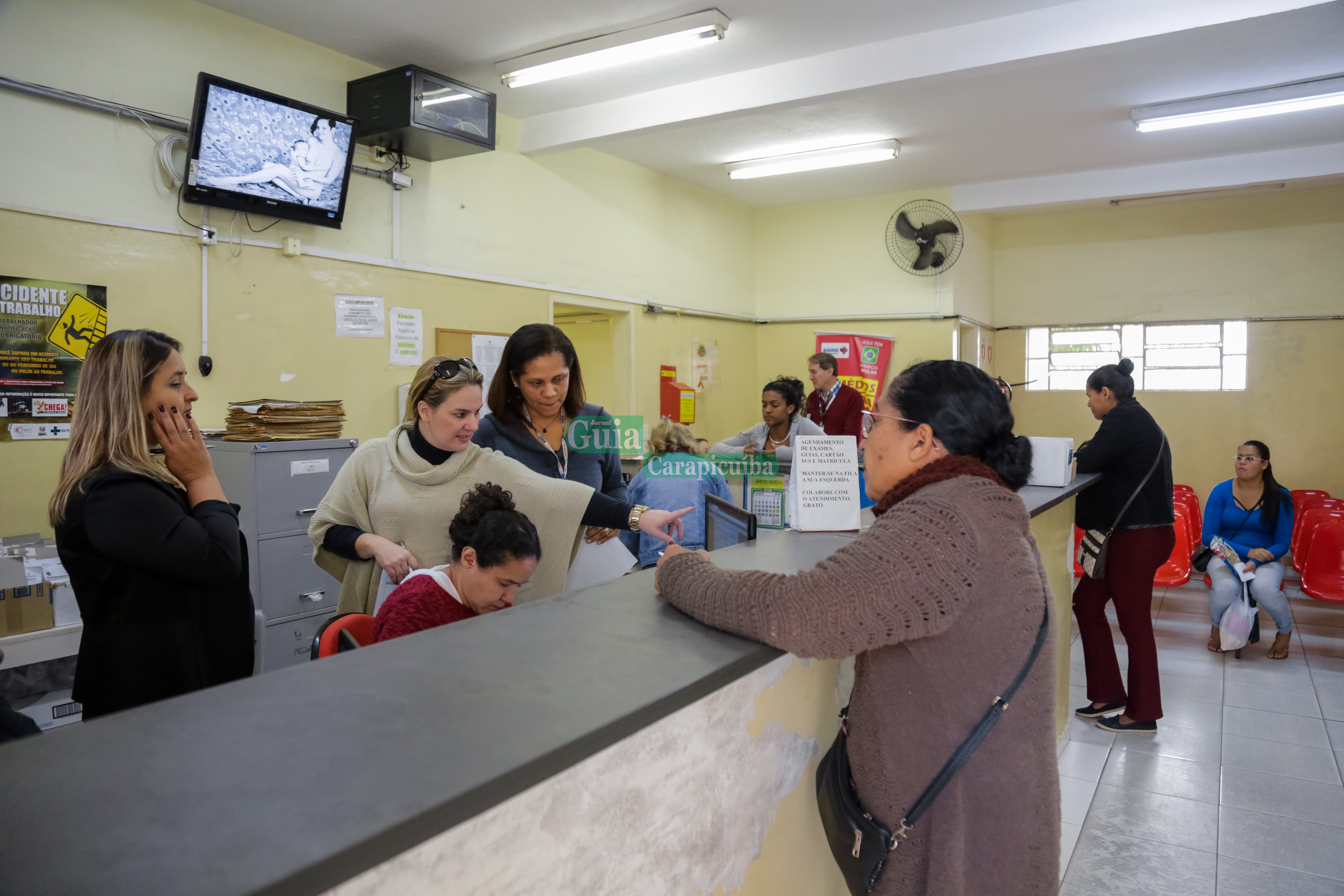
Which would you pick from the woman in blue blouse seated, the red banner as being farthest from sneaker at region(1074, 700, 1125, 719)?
the red banner

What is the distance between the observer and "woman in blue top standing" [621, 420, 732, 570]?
3238 millimetres

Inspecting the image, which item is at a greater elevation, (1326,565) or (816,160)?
(816,160)

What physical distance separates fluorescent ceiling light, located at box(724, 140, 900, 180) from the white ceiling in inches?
3.8

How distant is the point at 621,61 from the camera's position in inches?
175

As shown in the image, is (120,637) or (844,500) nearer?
(120,637)

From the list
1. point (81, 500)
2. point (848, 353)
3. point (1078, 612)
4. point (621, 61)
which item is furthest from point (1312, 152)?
point (81, 500)

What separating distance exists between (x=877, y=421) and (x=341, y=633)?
1147 mm

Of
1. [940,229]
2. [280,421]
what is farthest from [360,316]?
[940,229]

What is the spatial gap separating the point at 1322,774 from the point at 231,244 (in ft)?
17.2

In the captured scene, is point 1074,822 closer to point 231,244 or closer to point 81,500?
point 81,500

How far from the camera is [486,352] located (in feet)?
17.3

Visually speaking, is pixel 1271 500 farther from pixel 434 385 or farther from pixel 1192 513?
pixel 434 385

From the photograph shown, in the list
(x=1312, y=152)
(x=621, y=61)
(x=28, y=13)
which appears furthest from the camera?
(x=1312, y=152)

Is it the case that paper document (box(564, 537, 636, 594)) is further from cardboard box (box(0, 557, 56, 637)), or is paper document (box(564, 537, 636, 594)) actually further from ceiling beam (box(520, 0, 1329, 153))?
ceiling beam (box(520, 0, 1329, 153))
